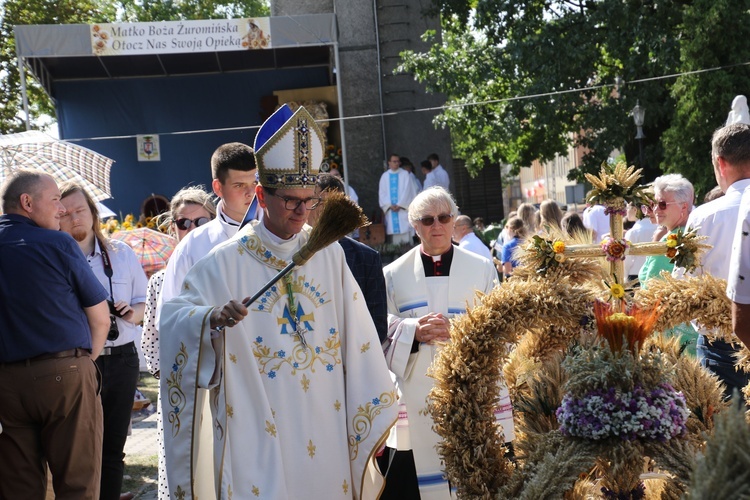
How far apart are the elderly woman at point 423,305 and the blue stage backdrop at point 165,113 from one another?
666 inches

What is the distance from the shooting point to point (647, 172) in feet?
64.5

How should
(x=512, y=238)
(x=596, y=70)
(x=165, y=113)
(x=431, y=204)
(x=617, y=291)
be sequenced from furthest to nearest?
(x=165, y=113)
(x=596, y=70)
(x=512, y=238)
(x=431, y=204)
(x=617, y=291)

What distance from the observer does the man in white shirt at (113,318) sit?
586 centimetres

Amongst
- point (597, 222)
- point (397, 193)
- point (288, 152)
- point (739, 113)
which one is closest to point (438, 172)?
point (397, 193)

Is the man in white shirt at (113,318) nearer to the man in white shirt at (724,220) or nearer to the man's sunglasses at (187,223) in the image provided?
the man's sunglasses at (187,223)

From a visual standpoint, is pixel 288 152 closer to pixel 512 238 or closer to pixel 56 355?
pixel 56 355

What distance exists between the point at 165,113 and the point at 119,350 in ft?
55.6

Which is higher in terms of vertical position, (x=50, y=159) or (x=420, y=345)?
(x=50, y=159)

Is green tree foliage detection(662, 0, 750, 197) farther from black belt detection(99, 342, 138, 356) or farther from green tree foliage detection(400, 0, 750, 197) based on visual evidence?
black belt detection(99, 342, 138, 356)

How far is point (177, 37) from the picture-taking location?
1745 centimetres

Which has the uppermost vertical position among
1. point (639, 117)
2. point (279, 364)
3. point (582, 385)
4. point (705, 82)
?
point (705, 82)

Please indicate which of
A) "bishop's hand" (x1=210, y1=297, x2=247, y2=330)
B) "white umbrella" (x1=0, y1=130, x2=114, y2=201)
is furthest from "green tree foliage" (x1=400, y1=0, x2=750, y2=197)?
"bishop's hand" (x1=210, y1=297, x2=247, y2=330)

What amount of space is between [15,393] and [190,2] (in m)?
39.3

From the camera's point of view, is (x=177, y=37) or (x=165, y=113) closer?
(x=177, y=37)
